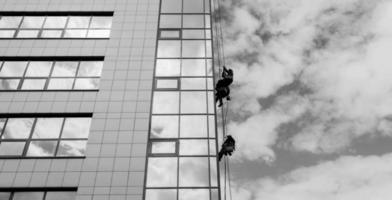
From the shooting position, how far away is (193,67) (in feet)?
58.6

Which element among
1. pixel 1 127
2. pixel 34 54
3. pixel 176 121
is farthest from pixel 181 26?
pixel 1 127

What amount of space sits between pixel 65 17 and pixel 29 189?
10.6 metres

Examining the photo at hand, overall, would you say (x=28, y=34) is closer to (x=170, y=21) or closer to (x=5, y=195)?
(x=170, y=21)

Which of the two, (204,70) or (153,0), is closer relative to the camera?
(204,70)

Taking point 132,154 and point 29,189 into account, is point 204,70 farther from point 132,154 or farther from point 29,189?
point 29,189

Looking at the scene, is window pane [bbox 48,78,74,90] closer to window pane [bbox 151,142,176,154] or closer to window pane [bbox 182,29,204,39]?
window pane [bbox 151,142,176,154]

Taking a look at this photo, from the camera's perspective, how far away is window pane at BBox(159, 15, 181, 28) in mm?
19609

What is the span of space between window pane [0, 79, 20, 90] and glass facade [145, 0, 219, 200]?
7184 mm

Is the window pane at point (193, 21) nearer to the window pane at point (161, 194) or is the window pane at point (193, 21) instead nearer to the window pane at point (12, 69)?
the window pane at point (12, 69)

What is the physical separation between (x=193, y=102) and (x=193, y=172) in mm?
3683

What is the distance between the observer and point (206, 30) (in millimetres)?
19453

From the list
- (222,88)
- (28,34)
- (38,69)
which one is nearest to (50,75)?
(38,69)

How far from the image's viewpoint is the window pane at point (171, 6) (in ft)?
66.8

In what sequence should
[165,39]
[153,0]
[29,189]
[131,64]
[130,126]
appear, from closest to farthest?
[29,189] < [130,126] < [131,64] < [165,39] < [153,0]
